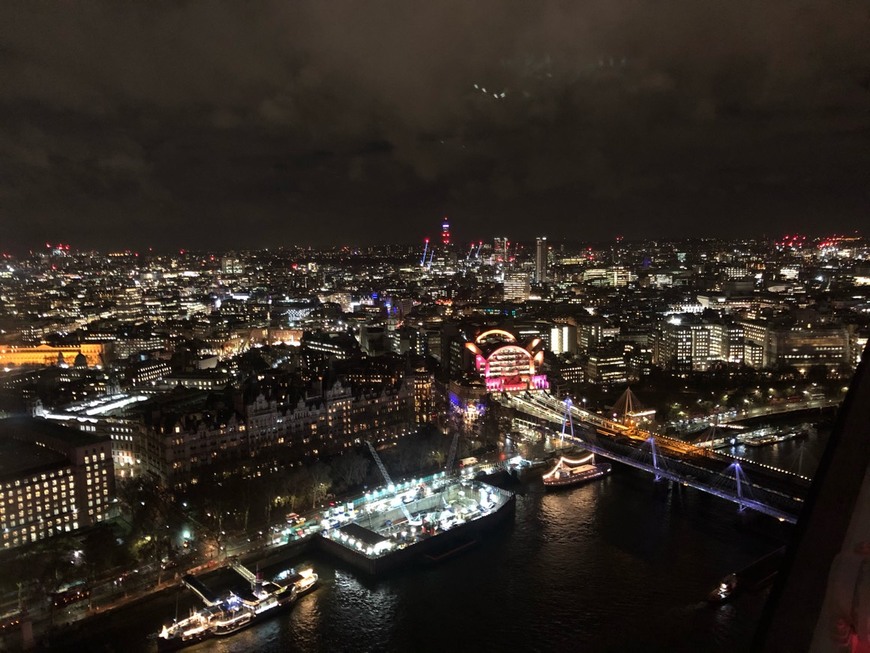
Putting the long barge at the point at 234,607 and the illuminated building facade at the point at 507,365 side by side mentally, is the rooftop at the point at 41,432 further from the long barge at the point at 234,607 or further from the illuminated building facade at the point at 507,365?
the illuminated building facade at the point at 507,365

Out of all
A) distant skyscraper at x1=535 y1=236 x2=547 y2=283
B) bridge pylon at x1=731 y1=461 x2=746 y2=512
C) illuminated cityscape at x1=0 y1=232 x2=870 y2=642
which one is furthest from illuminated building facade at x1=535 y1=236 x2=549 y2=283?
bridge pylon at x1=731 y1=461 x2=746 y2=512

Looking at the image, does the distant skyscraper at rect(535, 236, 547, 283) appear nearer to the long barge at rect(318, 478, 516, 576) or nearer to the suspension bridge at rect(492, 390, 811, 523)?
the suspension bridge at rect(492, 390, 811, 523)

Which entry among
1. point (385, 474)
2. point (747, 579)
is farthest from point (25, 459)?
point (747, 579)

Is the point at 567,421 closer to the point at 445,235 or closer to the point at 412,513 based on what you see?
the point at 412,513

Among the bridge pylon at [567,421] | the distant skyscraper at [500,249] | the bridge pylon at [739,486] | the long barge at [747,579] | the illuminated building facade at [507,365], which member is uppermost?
the distant skyscraper at [500,249]

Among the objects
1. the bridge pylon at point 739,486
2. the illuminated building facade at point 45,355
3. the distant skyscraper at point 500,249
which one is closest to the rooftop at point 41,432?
the bridge pylon at point 739,486
